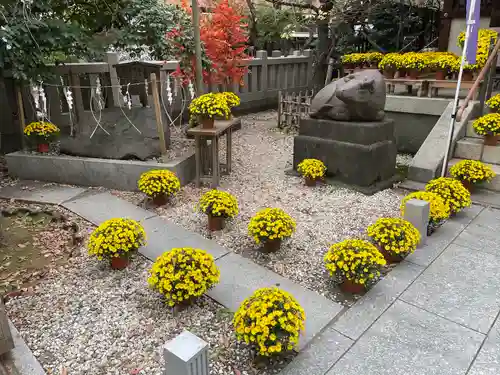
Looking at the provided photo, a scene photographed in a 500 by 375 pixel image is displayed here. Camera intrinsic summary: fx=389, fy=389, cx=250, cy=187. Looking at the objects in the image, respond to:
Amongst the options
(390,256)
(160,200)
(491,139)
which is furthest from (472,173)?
(160,200)


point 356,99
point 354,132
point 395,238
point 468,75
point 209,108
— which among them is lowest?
point 395,238

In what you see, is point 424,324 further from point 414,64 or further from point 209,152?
point 414,64

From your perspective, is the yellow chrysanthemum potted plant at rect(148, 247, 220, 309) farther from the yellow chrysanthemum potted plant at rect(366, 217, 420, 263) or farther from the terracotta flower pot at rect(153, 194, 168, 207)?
the terracotta flower pot at rect(153, 194, 168, 207)

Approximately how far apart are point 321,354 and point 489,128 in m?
5.05

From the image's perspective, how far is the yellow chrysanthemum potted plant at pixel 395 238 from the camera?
391 centimetres

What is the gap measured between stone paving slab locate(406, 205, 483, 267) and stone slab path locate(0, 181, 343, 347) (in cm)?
131

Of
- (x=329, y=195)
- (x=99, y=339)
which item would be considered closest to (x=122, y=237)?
(x=99, y=339)

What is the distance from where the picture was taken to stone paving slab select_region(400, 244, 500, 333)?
3311mm

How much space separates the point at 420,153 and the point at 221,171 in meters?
3.38

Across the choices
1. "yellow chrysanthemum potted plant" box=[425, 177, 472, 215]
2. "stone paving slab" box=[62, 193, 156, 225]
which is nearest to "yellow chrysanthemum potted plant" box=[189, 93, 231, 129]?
"stone paving slab" box=[62, 193, 156, 225]

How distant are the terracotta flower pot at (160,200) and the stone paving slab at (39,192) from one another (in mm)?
1341

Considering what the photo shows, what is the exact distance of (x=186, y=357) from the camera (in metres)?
2.18

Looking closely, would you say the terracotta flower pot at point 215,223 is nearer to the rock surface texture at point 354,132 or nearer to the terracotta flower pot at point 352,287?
the terracotta flower pot at point 352,287

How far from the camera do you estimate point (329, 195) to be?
5922 mm
